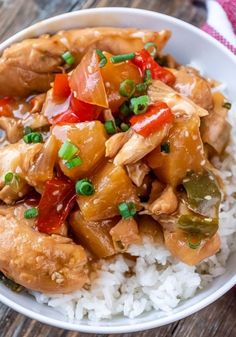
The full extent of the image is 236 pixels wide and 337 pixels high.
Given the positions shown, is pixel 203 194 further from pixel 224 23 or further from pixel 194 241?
pixel 224 23

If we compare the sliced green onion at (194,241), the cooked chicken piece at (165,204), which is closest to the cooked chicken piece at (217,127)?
the cooked chicken piece at (165,204)

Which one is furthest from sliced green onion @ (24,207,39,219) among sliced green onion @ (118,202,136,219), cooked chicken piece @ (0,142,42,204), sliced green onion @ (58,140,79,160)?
sliced green onion @ (118,202,136,219)

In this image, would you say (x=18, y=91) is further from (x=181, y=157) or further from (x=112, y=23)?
(x=181, y=157)

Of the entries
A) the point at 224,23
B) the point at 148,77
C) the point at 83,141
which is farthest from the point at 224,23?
the point at 83,141

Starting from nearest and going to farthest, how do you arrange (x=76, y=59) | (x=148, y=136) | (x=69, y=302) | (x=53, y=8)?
(x=148, y=136) → (x=69, y=302) → (x=76, y=59) → (x=53, y=8)

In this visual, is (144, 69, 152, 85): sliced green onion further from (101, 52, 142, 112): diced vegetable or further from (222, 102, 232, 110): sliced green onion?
(222, 102, 232, 110): sliced green onion

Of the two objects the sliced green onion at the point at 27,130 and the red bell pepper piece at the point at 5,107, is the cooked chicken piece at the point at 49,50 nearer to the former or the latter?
the red bell pepper piece at the point at 5,107

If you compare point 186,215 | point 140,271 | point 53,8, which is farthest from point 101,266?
point 53,8
